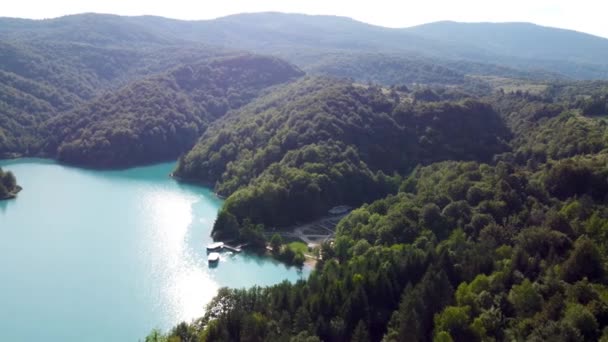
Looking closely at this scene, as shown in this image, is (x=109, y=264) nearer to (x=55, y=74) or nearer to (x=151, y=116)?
(x=151, y=116)

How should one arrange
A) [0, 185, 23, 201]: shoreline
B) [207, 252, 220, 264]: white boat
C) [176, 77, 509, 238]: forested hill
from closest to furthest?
[207, 252, 220, 264]: white boat
[176, 77, 509, 238]: forested hill
[0, 185, 23, 201]: shoreline

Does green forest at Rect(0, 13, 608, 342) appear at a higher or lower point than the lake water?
higher

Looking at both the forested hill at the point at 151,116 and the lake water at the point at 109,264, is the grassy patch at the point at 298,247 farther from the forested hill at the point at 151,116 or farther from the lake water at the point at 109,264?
the forested hill at the point at 151,116

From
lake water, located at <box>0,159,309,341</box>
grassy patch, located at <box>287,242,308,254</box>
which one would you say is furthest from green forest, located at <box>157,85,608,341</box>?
lake water, located at <box>0,159,309,341</box>

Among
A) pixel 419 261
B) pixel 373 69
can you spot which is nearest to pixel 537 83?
pixel 373 69

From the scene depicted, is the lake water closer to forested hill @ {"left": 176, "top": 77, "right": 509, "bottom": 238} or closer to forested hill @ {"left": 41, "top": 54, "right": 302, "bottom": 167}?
forested hill @ {"left": 176, "top": 77, "right": 509, "bottom": 238}

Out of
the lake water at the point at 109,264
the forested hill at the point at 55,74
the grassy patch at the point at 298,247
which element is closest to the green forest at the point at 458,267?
the grassy patch at the point at 298,247

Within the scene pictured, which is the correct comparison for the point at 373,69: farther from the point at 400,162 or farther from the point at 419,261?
the point at 419,261
